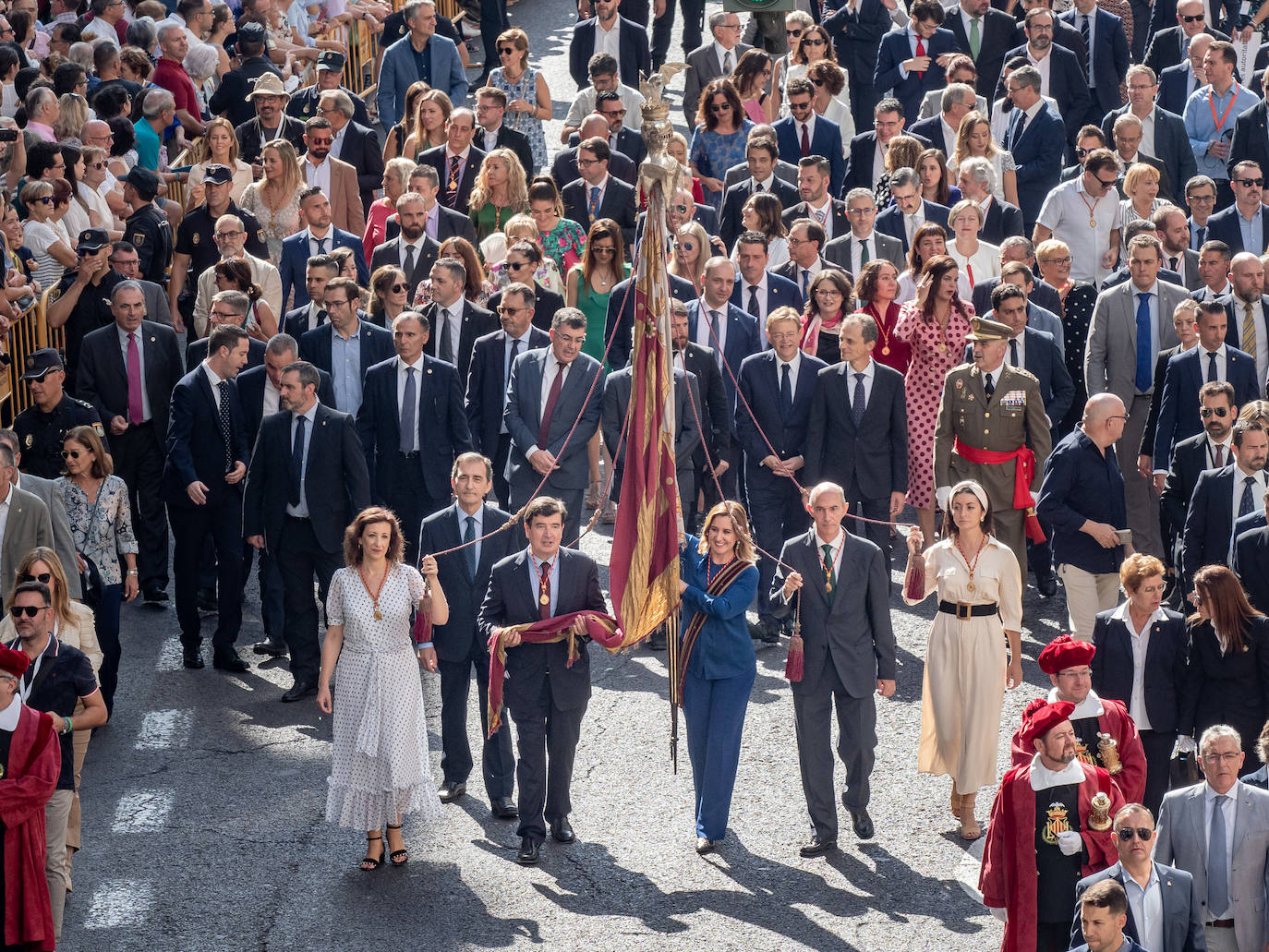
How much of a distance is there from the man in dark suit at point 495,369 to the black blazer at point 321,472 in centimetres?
115

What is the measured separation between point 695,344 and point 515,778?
10.7ft

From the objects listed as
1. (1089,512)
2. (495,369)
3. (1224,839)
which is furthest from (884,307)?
(1224,839)

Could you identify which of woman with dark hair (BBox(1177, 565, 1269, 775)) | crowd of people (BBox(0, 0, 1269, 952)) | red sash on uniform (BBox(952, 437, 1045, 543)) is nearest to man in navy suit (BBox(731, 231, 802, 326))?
crowd of people (BBox(0, 0, 1269, 952))

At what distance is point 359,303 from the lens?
1502 centimetres

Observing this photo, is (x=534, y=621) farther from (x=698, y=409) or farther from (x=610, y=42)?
(x=610, y=42)

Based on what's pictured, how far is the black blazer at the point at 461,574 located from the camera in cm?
1171

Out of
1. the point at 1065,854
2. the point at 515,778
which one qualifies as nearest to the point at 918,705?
the point at 515,778

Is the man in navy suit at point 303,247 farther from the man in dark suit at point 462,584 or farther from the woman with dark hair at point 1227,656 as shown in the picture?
the woman with dark hair at point 1227,656

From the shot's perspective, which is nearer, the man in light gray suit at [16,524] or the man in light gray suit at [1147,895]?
the man in light gray suit at [1147,895]

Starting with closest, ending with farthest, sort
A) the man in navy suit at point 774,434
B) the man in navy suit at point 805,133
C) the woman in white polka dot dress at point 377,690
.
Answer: the woman in white polka dot dress at point 377,690 → the man in navy suit at point 774,434 → the man in navy suit at point 805,133

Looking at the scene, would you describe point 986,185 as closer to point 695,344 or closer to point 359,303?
point 695,344

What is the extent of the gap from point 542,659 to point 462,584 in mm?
889

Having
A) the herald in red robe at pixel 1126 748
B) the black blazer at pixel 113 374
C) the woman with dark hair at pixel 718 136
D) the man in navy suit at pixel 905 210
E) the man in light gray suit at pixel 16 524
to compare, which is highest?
the woman with dark hair at pixel 718 136

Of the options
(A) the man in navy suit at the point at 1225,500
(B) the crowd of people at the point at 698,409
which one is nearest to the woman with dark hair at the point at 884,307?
(B) the crowd of people at the point at 698,409
